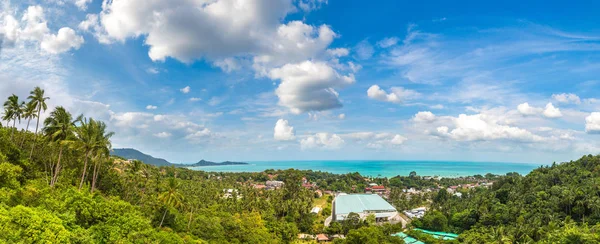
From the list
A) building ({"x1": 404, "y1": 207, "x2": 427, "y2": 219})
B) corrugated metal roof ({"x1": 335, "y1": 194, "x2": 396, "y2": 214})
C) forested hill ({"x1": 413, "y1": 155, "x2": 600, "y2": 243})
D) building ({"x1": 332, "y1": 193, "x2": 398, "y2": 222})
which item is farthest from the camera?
building ({"x1": 404, "y1": 207, "x2": 427, "y2": 219})

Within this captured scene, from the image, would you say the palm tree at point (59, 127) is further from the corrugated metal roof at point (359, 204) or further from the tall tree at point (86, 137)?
the corrugated metal roof at point (359, 204)

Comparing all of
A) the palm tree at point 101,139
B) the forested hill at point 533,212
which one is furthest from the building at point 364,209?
the palm tree at point 101,139

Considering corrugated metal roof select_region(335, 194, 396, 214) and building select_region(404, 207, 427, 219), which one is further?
building select_region(404, 207, 427, 219)

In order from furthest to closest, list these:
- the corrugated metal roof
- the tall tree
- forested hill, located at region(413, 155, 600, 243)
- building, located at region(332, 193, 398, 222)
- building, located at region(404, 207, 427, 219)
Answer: building, located at region(404, 207, 427, 219)
the corrugated metal roof
building, located at region(332, 193, 398, 222)
forested hill, located at region(413, 155, 600, 243)
the tall tree

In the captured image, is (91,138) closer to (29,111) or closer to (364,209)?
(29,111)

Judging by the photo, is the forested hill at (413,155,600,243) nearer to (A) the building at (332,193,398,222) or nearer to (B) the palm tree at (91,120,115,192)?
(A) the building at (332,193,398,222)

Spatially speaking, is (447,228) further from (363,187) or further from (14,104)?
(14,104)

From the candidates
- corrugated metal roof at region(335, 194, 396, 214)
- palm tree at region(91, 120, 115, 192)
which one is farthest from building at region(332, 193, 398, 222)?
palm tree at region(91, 120, 115, 192)
